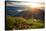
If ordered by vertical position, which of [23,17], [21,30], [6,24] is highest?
[23,17]

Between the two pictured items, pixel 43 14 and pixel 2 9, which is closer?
pixel 2 9

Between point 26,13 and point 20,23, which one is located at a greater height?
point 26,13

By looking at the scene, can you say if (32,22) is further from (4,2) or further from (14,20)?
(4,2)

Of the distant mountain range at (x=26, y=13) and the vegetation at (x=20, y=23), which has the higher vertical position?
the distant mountain range at (x=26, y=13)

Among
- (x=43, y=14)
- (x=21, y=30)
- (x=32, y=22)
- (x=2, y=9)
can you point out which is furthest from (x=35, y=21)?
(x=2, y=9)

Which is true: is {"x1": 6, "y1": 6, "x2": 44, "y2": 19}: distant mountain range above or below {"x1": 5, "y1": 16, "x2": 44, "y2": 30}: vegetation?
above

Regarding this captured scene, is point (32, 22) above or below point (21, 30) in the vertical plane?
above
